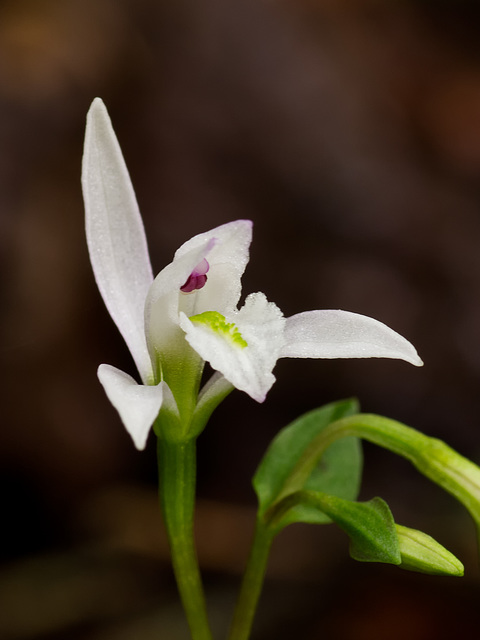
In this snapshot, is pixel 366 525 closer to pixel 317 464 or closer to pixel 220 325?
pixel 317 464

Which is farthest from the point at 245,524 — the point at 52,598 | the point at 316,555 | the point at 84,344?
the point at 84,344

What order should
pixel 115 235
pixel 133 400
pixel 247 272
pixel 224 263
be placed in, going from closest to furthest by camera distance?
pixel 133 400, pixel 224 263, pixel 115 235, pixel 247 272

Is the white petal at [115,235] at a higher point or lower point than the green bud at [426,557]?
higher

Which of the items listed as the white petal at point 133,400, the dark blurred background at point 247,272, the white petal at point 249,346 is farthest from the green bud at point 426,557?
the dark blurred background at point 247,272

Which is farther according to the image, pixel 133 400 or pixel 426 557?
pixel 426 557

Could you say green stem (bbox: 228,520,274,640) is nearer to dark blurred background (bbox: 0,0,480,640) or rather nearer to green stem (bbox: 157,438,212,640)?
green stem (bbox: 157,438,212,640)

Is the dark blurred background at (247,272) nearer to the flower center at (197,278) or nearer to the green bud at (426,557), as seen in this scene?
the green bud at (426,557)

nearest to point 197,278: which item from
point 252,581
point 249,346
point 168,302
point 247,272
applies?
point 168,302
